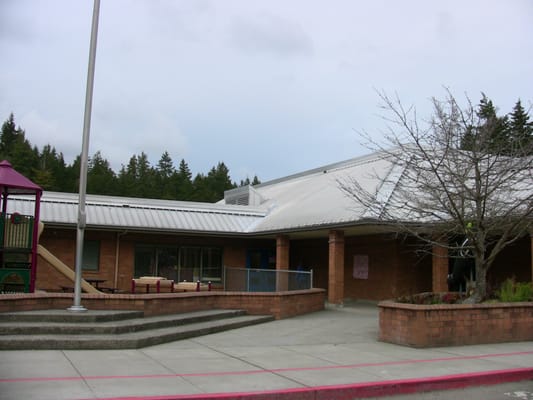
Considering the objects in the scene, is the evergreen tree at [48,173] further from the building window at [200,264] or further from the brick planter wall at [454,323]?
the brick planter wall at [454,323]

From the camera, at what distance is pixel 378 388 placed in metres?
8.13

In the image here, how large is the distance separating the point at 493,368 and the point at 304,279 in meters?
9.23

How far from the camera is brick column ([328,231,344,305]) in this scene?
66.7 feet

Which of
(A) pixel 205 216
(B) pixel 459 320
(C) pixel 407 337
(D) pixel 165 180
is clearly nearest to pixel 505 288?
(B) pixel 459 320

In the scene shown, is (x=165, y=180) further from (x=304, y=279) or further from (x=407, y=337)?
(x=407, y=337)

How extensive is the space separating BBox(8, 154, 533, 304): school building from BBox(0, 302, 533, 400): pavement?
7.03m

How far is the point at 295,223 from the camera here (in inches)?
877

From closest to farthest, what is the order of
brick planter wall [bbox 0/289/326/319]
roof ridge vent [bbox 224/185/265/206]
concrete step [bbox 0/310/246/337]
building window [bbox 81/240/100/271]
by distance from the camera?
concrete step [bbox 0/310/246/337]
brick planter wall [bbox 0/289/326/319]
building window [bbox 81/240/100/271]
roof ridge vent [bbox 224/185/265/206]

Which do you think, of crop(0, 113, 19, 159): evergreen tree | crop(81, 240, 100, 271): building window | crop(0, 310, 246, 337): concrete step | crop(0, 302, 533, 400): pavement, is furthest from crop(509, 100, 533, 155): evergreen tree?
crop(0, 113, 19, 159): evergreen tree

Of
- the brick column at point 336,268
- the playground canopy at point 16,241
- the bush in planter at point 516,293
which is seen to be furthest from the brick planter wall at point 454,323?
the playground canopy at point 16,241

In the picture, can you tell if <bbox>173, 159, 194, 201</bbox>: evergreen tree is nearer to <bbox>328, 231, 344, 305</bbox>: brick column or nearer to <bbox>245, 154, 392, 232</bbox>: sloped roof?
<bbox>245, 154, 392, 232</bbox>: sloped roof

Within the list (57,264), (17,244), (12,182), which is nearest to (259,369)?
(17,244)

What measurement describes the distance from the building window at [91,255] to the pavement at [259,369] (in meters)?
13.0

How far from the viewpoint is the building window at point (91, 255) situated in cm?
2430
